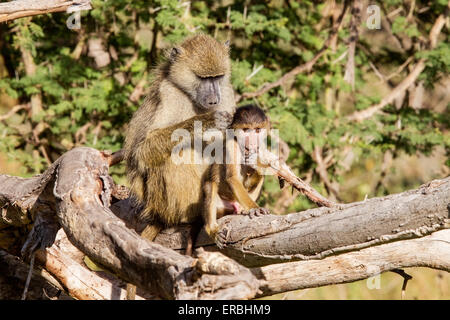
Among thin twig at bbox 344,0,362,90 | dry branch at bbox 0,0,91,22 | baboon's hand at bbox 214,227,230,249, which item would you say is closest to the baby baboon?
baboon's hand at bbox 214,227,230,249

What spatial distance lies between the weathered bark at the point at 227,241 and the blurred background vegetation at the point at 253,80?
298cm

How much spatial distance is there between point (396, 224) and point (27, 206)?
2.86 m

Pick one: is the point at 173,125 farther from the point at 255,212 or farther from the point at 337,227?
the point at 337,227

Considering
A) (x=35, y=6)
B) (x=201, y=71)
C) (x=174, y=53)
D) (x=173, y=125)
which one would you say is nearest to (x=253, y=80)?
(x=174, y=53)

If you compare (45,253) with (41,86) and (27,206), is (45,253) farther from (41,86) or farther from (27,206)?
(41,86)

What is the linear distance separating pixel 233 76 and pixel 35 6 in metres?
3.38

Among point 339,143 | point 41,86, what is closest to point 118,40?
point 41,86

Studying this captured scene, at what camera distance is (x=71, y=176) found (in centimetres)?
428

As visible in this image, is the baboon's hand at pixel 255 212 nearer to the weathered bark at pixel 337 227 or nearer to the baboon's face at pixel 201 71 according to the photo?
the weathered bark at pixel 337 227

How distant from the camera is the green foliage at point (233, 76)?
26.0 feet

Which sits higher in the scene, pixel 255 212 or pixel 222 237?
pixel 255 212

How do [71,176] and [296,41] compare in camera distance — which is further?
[296,41]

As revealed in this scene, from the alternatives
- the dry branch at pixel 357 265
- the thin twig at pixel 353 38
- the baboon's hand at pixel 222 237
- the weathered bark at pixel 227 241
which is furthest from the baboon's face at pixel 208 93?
the thin twig at pixel 353 38

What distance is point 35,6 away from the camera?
4785mm
